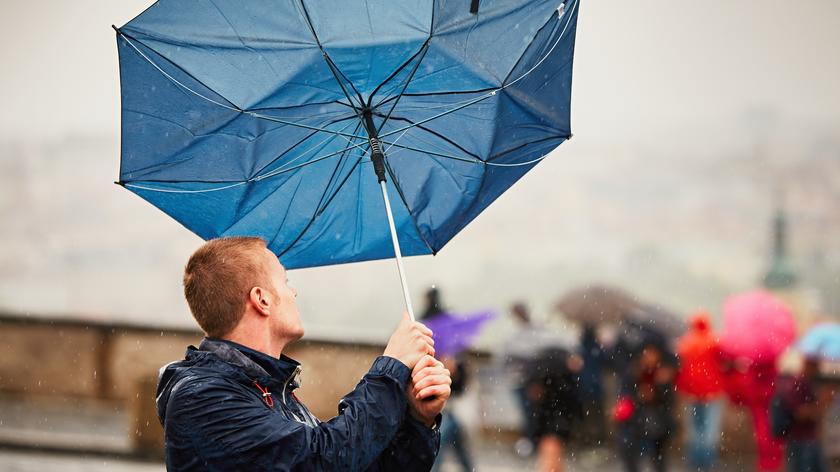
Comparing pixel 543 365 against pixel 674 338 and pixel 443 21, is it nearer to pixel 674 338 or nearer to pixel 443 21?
pixel 674 338

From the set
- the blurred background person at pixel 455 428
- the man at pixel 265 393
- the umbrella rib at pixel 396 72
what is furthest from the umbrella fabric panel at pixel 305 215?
the blurred background person at pixel 455 428

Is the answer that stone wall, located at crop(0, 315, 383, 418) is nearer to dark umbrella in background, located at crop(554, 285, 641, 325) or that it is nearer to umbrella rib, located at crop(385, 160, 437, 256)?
dark umbrella in background, located at crop(554, 285, 641, 325)

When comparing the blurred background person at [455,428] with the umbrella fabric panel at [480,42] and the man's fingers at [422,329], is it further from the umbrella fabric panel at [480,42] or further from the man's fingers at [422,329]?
the man's fingers at [422,329]

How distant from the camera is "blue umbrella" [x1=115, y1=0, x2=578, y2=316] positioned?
7.84 ft

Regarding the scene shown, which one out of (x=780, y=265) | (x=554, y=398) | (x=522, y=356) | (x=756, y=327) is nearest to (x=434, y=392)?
(x=554, y=398)

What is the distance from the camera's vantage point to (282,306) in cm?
218

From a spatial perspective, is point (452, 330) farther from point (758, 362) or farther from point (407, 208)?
point (407, 208)

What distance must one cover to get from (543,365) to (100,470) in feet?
12.1

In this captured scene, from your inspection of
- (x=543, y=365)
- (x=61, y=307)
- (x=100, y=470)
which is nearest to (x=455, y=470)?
(x=543, y=365)

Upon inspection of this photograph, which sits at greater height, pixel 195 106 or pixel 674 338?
pixel 195 106

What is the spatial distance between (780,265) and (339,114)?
16262mm

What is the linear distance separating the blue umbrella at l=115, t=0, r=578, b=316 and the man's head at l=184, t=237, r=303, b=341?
37 cm

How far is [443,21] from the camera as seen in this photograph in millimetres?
2400

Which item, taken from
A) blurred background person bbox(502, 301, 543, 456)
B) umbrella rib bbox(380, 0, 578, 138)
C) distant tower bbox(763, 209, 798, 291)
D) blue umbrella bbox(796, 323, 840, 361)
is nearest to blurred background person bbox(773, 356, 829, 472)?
blue umbrella bbox(796, 323, 840, 361)
